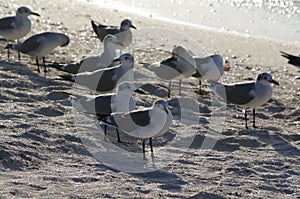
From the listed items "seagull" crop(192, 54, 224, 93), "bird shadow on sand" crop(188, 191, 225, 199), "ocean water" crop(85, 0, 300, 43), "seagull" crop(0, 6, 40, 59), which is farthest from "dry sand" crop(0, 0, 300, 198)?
"ocean water" crop(85, 0, 300, 43)

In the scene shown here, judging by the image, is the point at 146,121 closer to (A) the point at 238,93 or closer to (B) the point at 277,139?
(B) the point at 277,139

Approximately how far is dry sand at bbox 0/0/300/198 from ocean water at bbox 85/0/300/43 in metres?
2.55

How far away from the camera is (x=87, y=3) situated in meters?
15.8

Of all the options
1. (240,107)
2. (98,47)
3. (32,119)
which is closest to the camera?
(32,119)

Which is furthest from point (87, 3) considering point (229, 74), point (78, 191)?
point (78, 191)

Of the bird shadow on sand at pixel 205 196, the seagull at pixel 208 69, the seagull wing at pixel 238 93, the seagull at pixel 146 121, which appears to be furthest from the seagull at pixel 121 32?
the bird shadow on sand at pixel 205 196

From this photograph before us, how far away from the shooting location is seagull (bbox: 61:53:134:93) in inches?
339

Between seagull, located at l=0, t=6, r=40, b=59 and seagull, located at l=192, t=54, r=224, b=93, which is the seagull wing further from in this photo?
seagull, located at l=0, t=6, r=40, b=59

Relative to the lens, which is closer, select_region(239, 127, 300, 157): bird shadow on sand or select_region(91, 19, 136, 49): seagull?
select_region(239, 127, 300, 157): bird shadow on sand

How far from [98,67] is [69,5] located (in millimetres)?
6068

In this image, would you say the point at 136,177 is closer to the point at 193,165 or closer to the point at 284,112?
the point at 193,165

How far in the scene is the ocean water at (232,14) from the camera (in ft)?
45.4

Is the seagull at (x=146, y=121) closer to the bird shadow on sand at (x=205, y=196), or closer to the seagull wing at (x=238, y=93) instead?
the bird shadow on sand at (x=205, y=196)

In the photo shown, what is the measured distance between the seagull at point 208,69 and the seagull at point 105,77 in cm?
115
